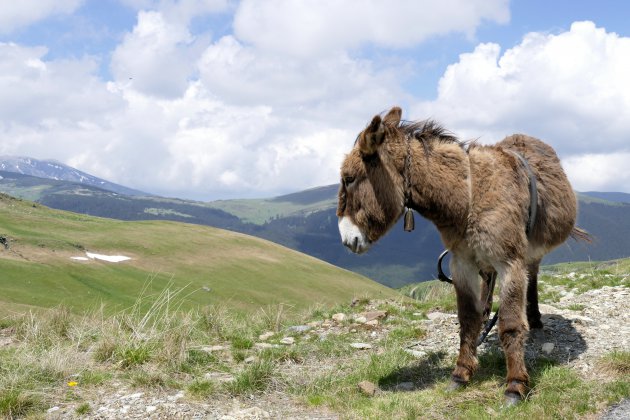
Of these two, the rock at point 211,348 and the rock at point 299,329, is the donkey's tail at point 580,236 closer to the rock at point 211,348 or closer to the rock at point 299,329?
the rock at point 299,329

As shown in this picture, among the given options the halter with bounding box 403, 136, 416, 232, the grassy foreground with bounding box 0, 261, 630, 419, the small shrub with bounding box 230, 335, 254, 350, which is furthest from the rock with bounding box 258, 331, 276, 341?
the halter with bounding box 403, 136, 416, 232

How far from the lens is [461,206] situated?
5570mm

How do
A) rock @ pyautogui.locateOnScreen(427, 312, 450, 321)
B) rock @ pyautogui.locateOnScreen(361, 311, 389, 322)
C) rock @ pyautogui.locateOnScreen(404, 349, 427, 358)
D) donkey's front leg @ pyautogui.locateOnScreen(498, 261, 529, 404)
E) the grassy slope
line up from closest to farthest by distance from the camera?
donkey's front leg @ pyautogui.locateOnScreen(498, 261, 529, 404), rock @ pyautogui.locateOnScreen(404, 349, 427, 358), rock @ pyautogui.locateOnScreen(427, 312, 450, 321), rock @ pyautogui.locateOnScreen(361, 311, 389, 322), the grassy slope

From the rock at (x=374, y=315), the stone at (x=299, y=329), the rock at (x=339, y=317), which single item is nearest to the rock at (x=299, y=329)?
the stone at (x=299, y=329)

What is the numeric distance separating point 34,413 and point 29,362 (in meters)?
1.22

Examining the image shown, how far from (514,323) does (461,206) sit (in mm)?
1406

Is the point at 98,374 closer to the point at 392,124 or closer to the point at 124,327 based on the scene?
the point at 124,327

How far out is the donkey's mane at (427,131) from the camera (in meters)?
6.08

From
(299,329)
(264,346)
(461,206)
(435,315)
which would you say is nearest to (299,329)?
(299,329)

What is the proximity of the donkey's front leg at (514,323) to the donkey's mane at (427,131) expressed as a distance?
68.1 inches

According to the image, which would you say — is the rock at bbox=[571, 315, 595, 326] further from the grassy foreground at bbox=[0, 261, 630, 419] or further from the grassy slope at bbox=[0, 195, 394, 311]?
the grassy slope at bbox=[0, 195, 394, 311]

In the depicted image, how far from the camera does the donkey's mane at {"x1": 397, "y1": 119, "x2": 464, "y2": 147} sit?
608cm

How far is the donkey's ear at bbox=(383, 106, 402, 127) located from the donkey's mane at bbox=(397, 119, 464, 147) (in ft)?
0.26

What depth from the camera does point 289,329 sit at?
984cm
